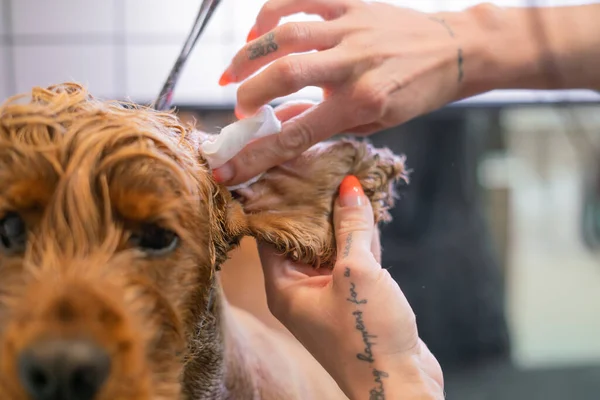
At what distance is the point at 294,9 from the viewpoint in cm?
96

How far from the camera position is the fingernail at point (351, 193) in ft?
3.02

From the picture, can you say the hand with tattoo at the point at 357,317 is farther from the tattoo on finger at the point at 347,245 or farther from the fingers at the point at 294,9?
the fingers at the point at 294,9

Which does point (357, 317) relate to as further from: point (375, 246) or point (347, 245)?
point (375, 246)

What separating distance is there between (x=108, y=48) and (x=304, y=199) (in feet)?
3.73

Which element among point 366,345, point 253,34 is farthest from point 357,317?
point 253,34

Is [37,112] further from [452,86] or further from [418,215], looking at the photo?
[418,215]

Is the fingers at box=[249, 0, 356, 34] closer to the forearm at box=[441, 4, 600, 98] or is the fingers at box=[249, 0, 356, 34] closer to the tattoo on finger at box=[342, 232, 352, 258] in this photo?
the forearm at box=[441, 4, 600, 98]

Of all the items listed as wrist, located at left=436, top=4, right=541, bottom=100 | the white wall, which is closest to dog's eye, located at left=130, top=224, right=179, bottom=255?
wrist, located at left=436, top=4, right=541, bottom=100

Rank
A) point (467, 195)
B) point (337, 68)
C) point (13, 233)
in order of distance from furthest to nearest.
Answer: point (467, 195) → point (337, 68) → point (13, 233)

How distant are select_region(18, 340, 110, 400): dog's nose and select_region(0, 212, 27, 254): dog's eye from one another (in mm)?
188

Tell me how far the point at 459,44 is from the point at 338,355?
543 millimetres

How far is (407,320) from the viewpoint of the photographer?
850mm

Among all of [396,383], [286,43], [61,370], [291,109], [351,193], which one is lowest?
[396,383]

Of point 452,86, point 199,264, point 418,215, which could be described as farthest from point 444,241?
point 199,264
